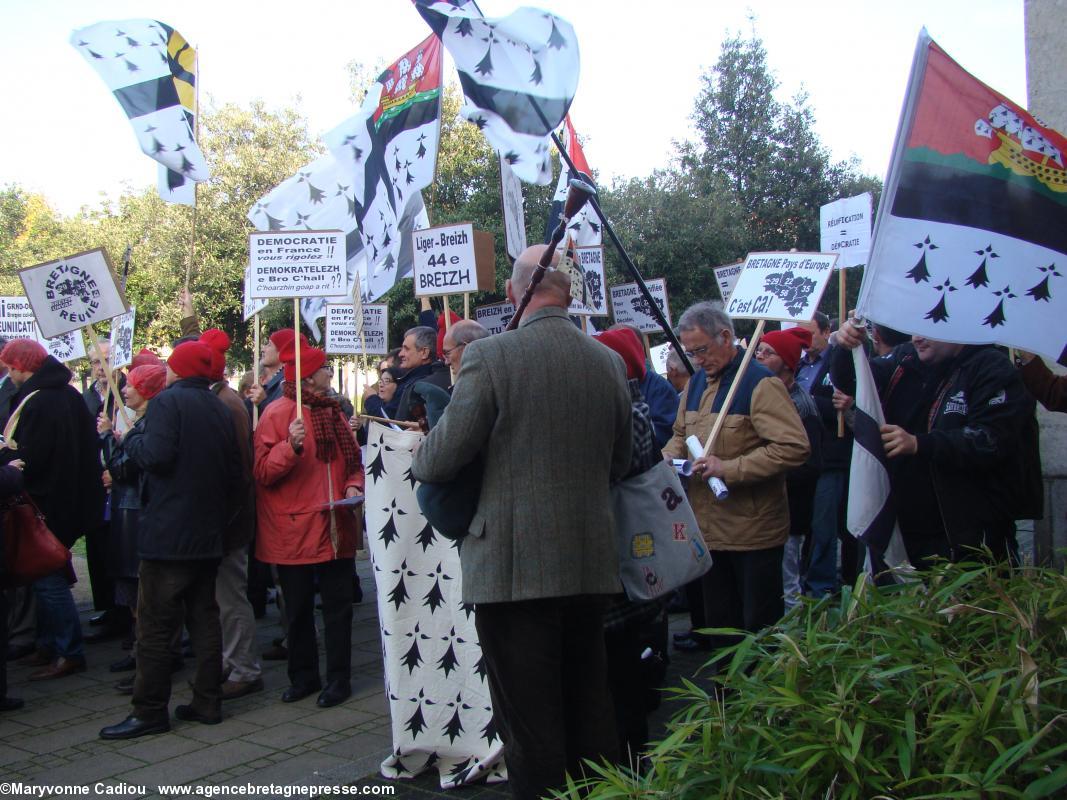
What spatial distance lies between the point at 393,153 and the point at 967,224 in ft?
17.5

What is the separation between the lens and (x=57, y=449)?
6703mm

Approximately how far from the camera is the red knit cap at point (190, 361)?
558 cm

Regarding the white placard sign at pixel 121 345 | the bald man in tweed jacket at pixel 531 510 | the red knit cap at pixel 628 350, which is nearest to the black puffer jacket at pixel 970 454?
the red knit cap at pixel 628 350

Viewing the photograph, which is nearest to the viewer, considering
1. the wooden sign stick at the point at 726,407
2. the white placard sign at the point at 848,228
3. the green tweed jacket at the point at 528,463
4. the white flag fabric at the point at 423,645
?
the green tweed jacket at the point at 528,463

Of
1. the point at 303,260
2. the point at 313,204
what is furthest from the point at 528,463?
the point at 313,204

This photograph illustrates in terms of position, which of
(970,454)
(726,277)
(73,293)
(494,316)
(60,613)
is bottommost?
(60,613)

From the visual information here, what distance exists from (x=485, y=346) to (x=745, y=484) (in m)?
1.98

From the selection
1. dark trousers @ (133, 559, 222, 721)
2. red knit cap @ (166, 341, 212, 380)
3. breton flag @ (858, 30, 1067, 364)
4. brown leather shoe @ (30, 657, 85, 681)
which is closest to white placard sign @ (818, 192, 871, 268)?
breton flag @ (858, 30, 1067, 364)

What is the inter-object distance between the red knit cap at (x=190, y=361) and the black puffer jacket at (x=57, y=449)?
1594 millimetres

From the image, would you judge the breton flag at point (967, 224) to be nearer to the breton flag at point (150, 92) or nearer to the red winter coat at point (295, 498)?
the red winter coat at point (295, 498)

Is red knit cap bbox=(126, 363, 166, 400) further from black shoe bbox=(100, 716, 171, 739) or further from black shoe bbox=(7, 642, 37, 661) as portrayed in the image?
black shoe bbox=(7, 642, 37, 661)

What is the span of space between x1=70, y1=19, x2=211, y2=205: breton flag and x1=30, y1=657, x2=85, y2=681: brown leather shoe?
3.93m

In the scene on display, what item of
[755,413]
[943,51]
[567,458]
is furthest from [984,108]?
[567,458]

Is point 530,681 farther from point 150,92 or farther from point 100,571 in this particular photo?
point 150,92
